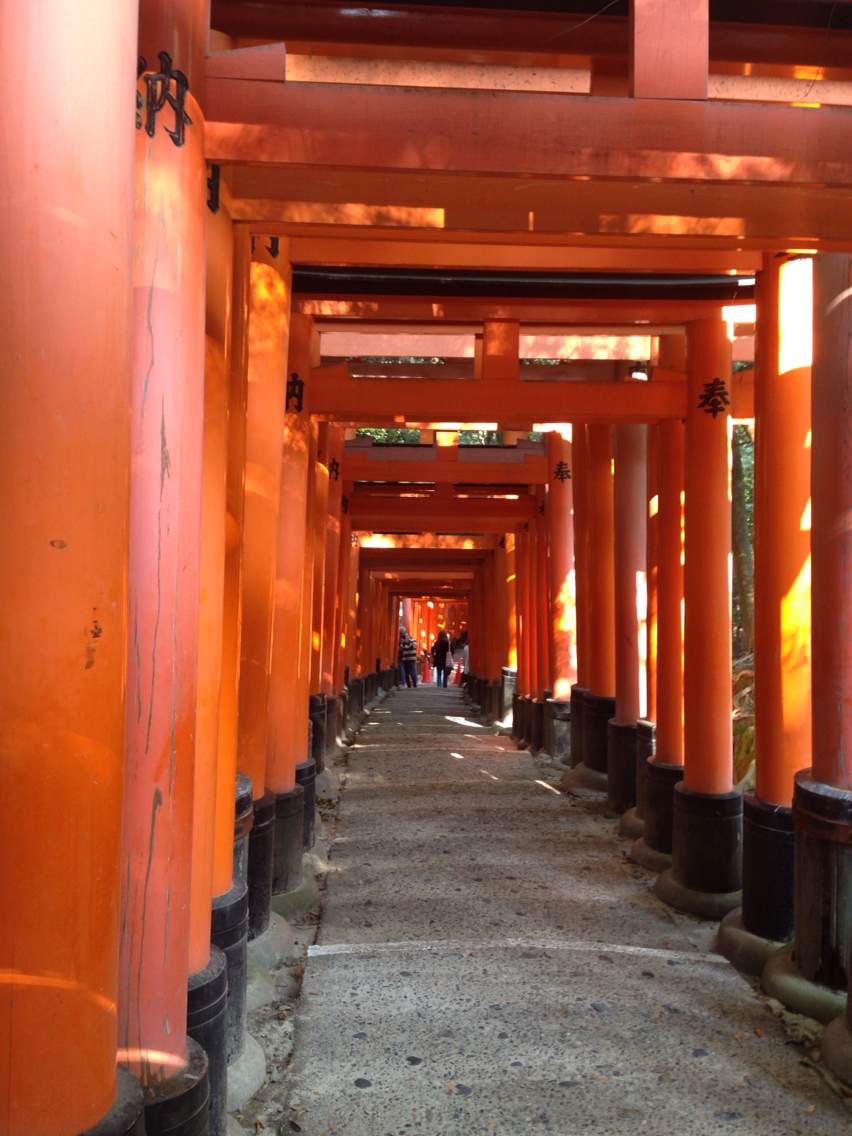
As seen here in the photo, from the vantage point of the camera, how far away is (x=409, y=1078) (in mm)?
3566

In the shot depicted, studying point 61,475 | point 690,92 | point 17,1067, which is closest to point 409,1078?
point 17,1067

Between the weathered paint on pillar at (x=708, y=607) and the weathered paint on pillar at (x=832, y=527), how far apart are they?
4.84 ft

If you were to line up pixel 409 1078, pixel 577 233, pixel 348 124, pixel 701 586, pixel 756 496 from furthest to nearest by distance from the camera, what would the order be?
pixel 701 586 < pixel 756 496 < pixel 409 1078 < pixel 577 233 < pixel 348 124

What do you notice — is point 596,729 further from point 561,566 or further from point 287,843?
point 287,843

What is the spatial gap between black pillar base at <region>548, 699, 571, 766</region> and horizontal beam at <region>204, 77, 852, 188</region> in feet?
29.8

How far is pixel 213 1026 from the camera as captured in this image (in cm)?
296

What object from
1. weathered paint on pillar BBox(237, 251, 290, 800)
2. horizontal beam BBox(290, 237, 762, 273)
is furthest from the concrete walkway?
horizontal beam BBox(290, 237, 762, 273)

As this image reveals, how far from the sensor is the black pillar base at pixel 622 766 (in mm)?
8273

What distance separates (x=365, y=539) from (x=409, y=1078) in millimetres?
14438

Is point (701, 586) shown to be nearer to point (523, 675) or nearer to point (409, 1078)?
point (409, 1078)

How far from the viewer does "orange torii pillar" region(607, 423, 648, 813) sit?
8.23m

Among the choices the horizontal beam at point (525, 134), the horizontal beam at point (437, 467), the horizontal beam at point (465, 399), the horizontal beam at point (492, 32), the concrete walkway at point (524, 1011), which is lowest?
the concrete walkway at point (524, 1011)

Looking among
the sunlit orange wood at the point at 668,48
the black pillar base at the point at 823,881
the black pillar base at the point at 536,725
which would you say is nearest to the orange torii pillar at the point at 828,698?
Result: the black pillar base at the point at 823,881

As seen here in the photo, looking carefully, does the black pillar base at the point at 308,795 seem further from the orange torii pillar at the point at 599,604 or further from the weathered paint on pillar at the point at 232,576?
the orange torii pillar at the point at 599,604
